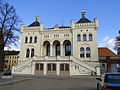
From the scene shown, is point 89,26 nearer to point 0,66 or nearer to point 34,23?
point 34,23

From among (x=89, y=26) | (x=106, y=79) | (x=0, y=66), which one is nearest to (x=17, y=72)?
(x=0, y=66)

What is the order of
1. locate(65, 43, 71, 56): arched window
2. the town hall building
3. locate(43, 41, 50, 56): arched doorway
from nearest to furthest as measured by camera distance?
the town hall building < locate(65, 43, 71, 56): arched window < locate(43, 41, 50, 56): arched doorway

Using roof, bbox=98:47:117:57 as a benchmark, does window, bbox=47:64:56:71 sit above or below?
below

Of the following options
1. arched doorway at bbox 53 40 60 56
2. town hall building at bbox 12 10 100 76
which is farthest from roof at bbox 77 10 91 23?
arched doorway at bbox 53 40 60 56

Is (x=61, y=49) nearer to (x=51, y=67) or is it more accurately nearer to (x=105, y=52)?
(x=51, y=67)

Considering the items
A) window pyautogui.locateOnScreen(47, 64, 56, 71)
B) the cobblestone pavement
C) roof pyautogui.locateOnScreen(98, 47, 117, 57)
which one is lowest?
the cobblestone pavement

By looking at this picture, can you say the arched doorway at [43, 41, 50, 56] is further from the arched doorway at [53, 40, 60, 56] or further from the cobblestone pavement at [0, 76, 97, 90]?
the cobblestone pavement at [0, 76, 97, 90]

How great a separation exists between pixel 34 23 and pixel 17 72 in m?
16.5

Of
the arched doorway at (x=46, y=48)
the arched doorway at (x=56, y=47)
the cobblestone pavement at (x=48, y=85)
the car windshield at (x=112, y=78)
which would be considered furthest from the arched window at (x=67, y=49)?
the car windshield at (x=112, y=78)

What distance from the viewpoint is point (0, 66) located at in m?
24.1

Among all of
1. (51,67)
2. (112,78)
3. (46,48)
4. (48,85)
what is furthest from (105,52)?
(112,78)

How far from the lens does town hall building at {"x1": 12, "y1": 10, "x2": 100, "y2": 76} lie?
30.2 metres

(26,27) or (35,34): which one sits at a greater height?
(26,27)

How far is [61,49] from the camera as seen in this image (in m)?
35.2
